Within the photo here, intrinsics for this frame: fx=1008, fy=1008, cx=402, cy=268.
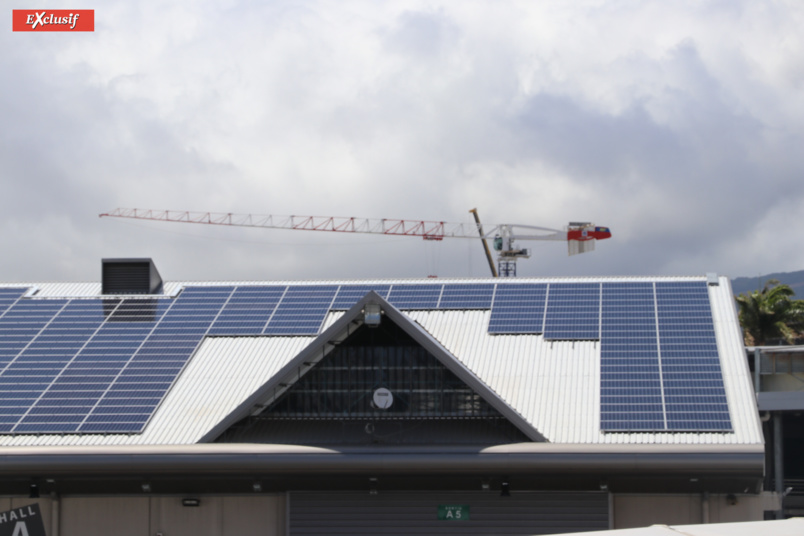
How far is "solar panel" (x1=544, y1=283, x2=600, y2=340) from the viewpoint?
37.5m

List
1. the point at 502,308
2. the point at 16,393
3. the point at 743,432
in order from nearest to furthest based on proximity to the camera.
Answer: the point at 743,432
the point at 16,393
the point at 502,308

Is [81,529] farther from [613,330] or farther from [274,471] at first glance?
[613,330]

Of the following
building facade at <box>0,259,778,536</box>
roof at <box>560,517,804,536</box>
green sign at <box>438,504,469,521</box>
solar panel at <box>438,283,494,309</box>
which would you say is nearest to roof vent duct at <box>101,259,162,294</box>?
building facade at <box>0,259,778,536</box>

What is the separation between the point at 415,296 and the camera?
1636 inches

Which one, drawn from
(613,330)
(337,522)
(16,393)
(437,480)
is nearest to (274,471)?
(337,522)

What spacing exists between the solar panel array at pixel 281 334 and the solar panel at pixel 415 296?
0.24 ft

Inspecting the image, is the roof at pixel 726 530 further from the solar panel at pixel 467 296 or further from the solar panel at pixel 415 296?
the solar panel at pixel 415 296

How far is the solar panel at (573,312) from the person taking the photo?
123ft

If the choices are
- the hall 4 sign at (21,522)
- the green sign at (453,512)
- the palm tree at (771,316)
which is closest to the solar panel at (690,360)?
the green sign at (453,512)

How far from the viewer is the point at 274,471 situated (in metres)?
31.5

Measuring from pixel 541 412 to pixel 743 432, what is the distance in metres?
6.27

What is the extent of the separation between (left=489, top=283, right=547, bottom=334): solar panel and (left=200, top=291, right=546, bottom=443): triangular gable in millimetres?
6241

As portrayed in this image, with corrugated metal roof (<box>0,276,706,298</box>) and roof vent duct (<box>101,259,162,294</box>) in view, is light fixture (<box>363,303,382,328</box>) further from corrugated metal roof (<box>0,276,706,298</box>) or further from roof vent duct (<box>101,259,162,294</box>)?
roof vent duct (<box>101,259,162,294</box>)

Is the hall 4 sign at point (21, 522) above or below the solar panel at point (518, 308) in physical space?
below
